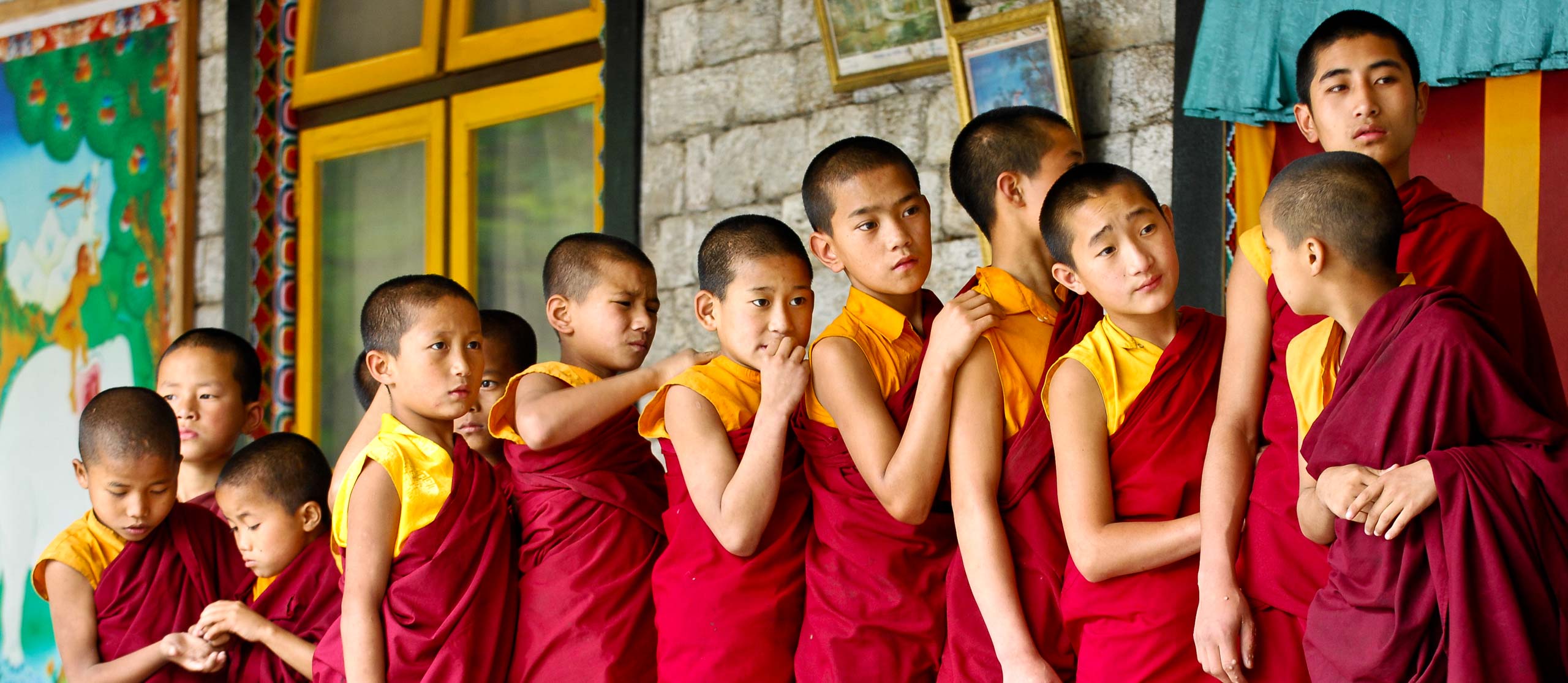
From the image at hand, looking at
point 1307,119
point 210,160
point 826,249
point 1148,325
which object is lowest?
point 1148,325

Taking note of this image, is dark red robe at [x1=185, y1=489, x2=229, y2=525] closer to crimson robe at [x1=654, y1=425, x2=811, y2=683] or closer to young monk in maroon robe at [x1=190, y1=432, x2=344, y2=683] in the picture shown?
young monk in maroon robe at [x1=190, y1=432, x2=344, y2=683]

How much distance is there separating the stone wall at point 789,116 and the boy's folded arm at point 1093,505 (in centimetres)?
185

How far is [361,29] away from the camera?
17.2ft

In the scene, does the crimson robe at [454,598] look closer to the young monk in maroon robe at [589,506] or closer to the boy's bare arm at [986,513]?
the young monk in maroon robe at [589,506]

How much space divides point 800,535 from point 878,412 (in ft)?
0.89

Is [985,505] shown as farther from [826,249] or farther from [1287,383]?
[826,249]

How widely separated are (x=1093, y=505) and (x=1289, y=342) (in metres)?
0.32

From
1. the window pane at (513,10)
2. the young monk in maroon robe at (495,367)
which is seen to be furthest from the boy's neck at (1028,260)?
the window pane at (513,10)

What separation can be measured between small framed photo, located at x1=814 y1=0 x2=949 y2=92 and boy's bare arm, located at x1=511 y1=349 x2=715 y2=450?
179 centimetres

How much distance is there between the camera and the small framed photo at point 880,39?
152 inches

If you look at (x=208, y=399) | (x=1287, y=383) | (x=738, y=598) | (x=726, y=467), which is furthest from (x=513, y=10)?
(x=1287, y=383)

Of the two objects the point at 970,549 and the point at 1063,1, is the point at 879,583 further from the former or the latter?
the point at 1063,1

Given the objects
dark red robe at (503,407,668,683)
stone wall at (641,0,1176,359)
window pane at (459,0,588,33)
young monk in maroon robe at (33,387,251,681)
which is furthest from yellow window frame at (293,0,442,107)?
dark red robe at (503,407,668,683)

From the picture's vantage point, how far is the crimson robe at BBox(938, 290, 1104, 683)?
6.35 feet
